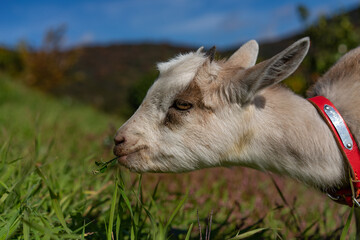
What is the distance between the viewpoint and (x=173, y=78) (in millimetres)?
2592

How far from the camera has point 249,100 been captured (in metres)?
2.48

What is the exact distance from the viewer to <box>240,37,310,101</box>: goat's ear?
2.22 m

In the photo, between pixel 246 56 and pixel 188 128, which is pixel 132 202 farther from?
pixel 246 56

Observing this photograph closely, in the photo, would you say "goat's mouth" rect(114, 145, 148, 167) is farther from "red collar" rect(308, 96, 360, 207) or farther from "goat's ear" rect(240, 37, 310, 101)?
"red collar" rect(308, 96, 360, 207)

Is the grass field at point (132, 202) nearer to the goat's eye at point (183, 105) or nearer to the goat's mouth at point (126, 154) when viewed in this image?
the goat's mouth at point (126, 154)

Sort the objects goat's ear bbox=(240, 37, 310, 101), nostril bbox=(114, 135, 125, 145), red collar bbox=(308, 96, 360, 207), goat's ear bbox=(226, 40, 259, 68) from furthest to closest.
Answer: goat's ear bbox=(226, 40, 259, 68) < nostril bbox=(114, 135, 125, 145) < red collar bbox=(308, 96, 360, 207) < goat's ear bbox=(240, 37, 310, 101)

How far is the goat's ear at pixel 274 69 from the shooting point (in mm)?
2220

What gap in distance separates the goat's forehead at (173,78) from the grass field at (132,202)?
58cm

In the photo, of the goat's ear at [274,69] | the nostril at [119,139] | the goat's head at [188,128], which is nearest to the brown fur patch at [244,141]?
the goat's head at [188,128]

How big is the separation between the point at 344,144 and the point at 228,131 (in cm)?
74

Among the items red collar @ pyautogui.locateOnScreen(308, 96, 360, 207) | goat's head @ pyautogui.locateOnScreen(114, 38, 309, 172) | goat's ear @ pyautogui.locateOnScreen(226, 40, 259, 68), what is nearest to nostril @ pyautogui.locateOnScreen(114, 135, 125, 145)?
goat's head @ pyautogui.locateOnScreen(114, 38, 309, 172)

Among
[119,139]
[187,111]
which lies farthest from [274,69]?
[119,139]

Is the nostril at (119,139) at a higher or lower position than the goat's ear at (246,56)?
lower

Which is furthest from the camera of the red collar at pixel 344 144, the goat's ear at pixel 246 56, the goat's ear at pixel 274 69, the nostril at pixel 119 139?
the goat's ear at pixel 246 56
